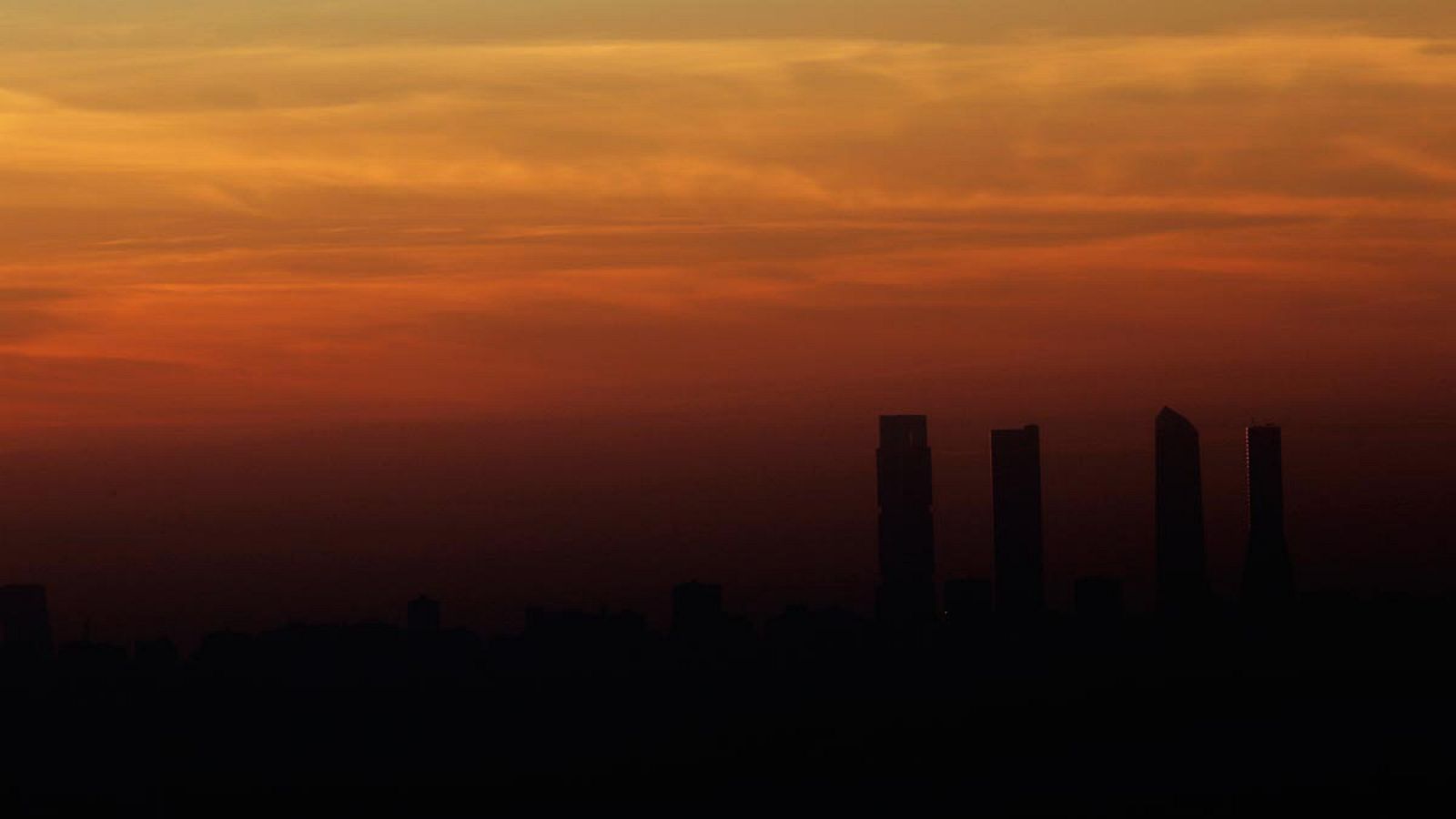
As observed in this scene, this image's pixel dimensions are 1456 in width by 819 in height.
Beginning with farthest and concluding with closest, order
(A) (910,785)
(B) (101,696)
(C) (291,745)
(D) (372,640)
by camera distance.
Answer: (D) (372,640), (B) (101,696), (C) (291,745), (A) (910,785)

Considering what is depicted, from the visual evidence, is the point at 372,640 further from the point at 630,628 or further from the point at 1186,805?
the point at 1186,805

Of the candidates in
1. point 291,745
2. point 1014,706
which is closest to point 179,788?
point 291,745

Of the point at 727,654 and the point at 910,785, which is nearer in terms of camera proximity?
the point at 910,785

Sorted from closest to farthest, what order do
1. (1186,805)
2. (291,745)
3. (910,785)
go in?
(1186,805), (910,785), (291,745)

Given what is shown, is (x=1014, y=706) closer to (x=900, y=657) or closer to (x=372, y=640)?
(x=900, y=657)

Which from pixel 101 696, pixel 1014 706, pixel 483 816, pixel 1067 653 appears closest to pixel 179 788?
pixel 483 816

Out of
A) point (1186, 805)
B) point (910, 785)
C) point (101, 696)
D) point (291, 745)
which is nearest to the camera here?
point (1186, 805)
